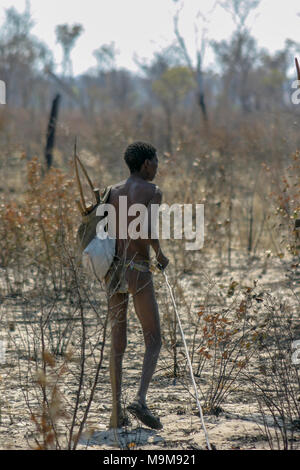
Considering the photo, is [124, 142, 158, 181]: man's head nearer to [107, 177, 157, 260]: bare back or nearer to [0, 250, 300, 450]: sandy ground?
[107, 177, 157, 260]: bare back

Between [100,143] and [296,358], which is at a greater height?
[100,143]

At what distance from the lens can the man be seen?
3.49 meters

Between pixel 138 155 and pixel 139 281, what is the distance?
2.13 feet

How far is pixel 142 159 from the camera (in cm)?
357

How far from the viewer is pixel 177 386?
14.8ft

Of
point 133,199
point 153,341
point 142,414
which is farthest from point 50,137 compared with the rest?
point 142,414

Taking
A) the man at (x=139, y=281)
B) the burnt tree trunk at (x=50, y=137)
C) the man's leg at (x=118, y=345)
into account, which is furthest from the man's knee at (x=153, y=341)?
the burnt tree trunk at (x=50, y=137)

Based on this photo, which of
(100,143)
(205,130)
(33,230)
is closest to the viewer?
(33,230)

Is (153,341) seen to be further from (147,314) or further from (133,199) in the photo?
(133,199)

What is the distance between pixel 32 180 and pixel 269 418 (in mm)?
4540

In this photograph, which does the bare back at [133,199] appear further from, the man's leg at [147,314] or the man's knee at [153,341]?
the man's knee at [153,341]
